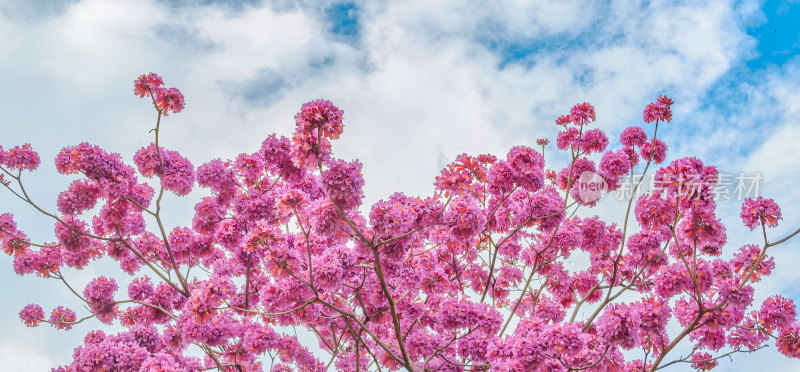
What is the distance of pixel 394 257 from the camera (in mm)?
6328

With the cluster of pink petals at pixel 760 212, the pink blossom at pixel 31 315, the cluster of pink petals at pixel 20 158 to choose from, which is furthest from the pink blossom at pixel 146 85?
the cluster of pink petals at pixel 760 212

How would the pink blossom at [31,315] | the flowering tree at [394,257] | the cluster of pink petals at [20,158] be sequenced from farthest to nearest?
the pink blossom at [31,315] → the cluster of pink petals at [20,158] → the flowering tree at [394,257]

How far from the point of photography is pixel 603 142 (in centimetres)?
879

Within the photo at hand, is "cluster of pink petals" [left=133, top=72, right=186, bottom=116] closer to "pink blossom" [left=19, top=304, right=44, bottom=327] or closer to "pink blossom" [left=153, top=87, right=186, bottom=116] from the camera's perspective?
"pink blossom" [left=153, top=87, right=186, bottom=116]

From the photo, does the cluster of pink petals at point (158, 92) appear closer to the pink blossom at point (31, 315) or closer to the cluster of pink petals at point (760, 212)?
the pink blossom at point (31, 315)

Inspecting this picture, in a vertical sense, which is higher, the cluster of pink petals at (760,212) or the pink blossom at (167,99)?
the pink blossom at (167,99)

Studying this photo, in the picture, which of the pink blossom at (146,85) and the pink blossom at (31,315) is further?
the pink blossom at (31,315)

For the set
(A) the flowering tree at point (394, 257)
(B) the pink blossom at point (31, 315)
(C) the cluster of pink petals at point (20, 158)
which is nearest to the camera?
(A) the flowering tree at point (394, 257)

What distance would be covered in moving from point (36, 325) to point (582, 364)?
8704 millimetres

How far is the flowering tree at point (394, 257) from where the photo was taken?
6125 mm

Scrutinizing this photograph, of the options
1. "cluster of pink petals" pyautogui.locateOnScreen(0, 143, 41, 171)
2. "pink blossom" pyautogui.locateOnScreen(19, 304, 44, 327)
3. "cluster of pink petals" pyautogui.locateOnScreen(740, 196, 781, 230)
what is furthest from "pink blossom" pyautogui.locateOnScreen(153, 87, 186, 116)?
"cluster of pink petals" pyautogui.locateOnScreen(740, 196, 781, 230)

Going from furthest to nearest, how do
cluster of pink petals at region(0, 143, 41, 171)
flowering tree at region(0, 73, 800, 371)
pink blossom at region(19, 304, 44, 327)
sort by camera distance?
1. pink blossom at region(19, 304, 44, 327)
2. cluster of pink petals at region(0, 143, 41, 171)
3. flowering tree at region(0, 73, 800, 371)

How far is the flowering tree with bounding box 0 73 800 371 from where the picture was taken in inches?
241

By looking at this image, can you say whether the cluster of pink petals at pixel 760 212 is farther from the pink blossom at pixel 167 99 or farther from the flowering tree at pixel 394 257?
the pink blossom at pixel 167 99
